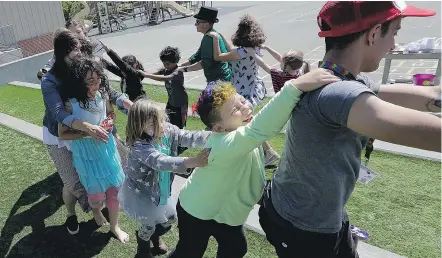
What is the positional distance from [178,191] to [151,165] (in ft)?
5.37

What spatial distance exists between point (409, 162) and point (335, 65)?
3563mm

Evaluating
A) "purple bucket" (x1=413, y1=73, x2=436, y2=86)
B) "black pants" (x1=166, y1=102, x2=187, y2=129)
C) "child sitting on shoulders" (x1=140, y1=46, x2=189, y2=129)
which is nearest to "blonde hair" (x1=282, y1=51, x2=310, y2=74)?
"child sitting on shoulders" (x1=140, y1=46, x2=189, y2=129)

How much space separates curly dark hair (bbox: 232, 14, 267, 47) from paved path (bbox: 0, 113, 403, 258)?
173 cm

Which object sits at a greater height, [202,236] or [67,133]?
[67,133]

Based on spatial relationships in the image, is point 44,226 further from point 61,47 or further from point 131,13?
point 131,13

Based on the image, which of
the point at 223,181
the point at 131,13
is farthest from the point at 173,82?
the point at 131,13

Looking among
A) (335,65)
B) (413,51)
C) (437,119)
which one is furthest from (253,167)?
(413,51)

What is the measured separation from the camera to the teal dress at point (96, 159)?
10.6 ft

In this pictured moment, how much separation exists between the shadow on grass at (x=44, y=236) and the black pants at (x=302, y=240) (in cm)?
209

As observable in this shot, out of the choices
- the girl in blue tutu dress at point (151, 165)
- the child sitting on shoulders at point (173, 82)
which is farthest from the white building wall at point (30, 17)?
the girl in blue tutu dress at point (151, 165)

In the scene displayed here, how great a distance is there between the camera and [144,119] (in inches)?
99.8

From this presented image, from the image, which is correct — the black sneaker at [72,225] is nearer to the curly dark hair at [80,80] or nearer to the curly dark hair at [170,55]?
the curly dark hair at [80,80]

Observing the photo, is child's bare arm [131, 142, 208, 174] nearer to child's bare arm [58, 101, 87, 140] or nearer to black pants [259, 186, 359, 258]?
black pants [259, 186, 359, 258]

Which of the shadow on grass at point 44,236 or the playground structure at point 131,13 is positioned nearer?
the shadow on grass at point 44,236
